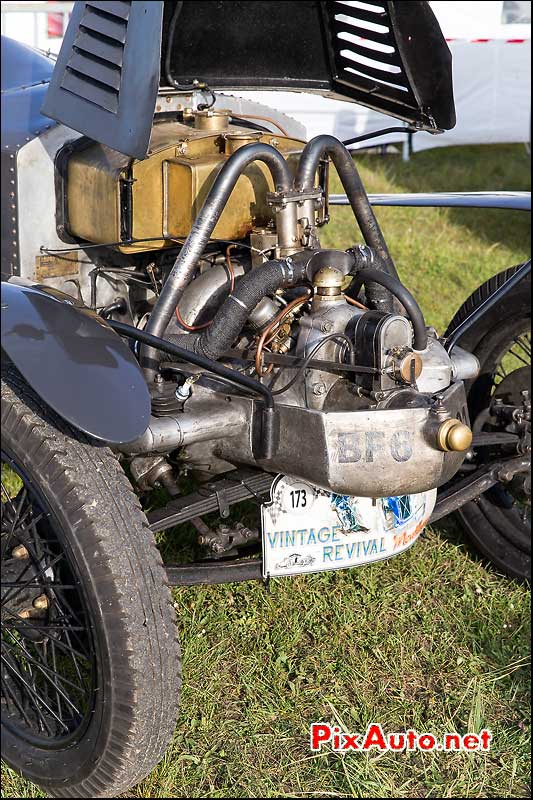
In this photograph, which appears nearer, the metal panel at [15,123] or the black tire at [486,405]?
the metal panel at [15,123]

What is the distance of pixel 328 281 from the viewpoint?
2.73 meters

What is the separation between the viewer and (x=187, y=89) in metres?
3.40

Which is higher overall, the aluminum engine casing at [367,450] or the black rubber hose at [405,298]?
the black rubber hose at [405,298]

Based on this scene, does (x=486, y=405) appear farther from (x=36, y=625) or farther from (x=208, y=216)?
(x=36, y=625)

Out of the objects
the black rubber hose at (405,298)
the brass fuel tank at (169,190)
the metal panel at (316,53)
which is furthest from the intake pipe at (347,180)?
the metal panel at (316,53)

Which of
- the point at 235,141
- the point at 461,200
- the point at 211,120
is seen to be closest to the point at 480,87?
the point at 461,200

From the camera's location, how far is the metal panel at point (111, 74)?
2.57 m

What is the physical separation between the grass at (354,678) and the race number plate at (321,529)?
511 mm

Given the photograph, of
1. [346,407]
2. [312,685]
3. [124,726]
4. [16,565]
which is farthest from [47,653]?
[346,407]

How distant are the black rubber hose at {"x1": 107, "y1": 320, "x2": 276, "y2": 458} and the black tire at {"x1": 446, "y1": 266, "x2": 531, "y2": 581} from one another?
1120 mm

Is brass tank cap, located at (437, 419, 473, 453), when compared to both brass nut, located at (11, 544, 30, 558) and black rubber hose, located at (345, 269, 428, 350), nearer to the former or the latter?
black rubber hose, located at (345, 269, 428, 350)

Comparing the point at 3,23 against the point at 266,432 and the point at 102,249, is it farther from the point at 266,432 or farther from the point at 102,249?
the point at 266,432

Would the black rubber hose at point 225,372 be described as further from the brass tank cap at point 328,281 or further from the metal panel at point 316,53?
the metal panel at point 316,53

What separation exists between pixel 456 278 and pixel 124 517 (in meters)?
4.80
